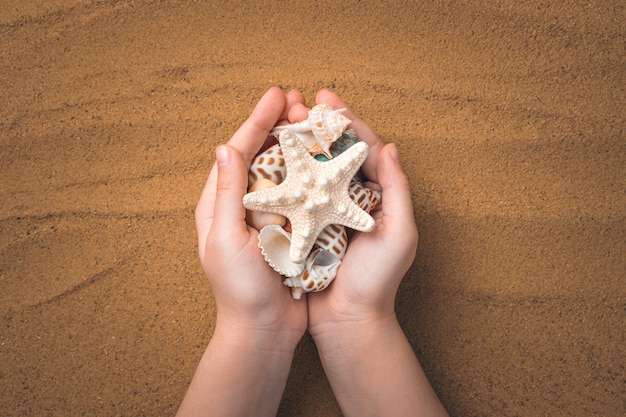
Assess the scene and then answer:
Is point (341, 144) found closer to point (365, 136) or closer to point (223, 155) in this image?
point (365, 136)

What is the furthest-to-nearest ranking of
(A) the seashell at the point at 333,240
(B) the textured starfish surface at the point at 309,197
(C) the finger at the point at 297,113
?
(C) the finger at the point at 297,113, (A) the seashell at the point at 333,240, (B) the textured starfish surface at the point at 309,197

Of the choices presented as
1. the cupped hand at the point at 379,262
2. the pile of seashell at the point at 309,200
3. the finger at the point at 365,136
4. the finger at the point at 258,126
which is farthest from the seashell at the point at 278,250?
the finger at the point at 365,136

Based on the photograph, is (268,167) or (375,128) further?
(375,128)

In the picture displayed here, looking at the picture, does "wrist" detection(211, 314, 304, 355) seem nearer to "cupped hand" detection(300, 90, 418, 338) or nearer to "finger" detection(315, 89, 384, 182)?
"cupped hand" detection(300, 90, 418, 338)

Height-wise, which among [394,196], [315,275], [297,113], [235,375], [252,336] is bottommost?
[235,375]

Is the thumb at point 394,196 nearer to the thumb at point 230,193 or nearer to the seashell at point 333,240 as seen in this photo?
the seashell at point 333,240

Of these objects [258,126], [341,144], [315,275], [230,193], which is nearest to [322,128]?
[341,144]
